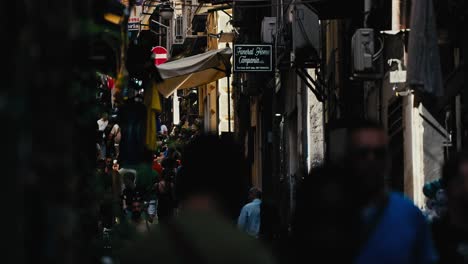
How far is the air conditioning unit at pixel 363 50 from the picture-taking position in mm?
17828

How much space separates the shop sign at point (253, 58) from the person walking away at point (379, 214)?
894 inches

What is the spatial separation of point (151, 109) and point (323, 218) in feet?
23.3

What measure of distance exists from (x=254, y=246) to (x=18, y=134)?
1.05 meters

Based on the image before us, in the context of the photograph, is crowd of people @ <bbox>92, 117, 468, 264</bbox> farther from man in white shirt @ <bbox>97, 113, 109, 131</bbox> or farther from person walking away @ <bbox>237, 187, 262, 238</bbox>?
person walking away @ <bbox>237, 187, 262, 238</bbox>

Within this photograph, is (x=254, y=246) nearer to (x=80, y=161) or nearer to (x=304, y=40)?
(x=80, y=161)

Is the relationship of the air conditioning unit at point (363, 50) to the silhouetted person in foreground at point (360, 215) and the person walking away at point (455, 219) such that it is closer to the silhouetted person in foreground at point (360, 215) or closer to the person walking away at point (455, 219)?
the person walking away at point (455, 219)

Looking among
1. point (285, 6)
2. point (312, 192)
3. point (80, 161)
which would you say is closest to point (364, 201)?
point (312, 192)

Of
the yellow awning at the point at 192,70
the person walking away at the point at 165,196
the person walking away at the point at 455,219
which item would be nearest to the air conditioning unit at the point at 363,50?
the yellow awning at the point at 192,70

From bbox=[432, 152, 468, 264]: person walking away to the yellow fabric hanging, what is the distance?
18.7 feet

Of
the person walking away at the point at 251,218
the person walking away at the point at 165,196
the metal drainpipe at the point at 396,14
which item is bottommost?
the person walking away at the point at 165,196

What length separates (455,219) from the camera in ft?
19.4

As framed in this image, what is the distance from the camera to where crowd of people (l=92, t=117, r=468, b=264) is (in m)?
4.17

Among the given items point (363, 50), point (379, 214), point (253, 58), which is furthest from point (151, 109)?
point (253, 58)

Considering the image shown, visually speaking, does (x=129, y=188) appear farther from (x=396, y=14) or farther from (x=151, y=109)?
(x=396, y=14)
